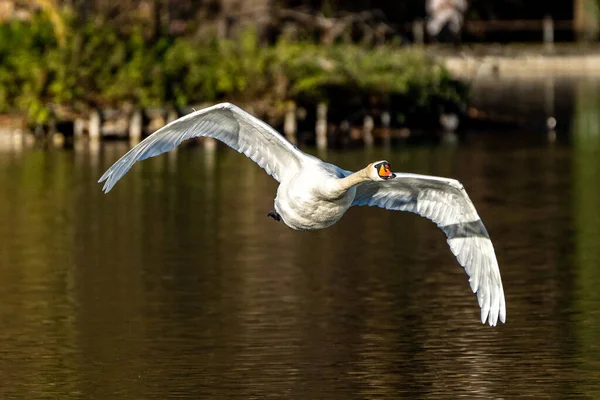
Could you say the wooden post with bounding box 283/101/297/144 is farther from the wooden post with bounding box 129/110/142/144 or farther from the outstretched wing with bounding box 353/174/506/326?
the outstretched wing with bounding box 353/174/506/326

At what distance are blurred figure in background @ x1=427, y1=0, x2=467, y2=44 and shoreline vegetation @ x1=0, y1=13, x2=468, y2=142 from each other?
87.2ft

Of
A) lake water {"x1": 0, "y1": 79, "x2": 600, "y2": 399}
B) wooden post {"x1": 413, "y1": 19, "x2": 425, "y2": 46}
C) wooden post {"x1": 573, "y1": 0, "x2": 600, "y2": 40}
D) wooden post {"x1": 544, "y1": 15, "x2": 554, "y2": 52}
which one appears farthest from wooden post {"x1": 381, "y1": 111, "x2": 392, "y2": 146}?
wooden post {"x1": 573, "y1": 0, "x2": 600, "y2": 40}

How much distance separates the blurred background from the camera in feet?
53.2

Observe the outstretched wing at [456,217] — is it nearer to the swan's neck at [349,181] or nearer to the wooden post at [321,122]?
the swan's neck at [349,181]

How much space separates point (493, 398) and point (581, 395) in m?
0.74

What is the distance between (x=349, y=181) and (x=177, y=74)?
23.9 metres

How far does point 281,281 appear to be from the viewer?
20.9m

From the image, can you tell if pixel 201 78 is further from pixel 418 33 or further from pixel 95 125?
pixel 418 33

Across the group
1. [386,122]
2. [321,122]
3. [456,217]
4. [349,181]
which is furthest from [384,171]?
[386,122]

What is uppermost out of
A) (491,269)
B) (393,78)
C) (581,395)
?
(393,78)

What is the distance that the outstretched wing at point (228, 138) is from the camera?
14328 mm

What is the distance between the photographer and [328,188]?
14.0 meters

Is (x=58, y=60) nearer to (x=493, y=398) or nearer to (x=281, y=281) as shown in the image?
(x=281, y=281)

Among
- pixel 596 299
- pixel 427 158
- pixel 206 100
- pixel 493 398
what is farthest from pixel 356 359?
pixel 206 100
